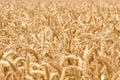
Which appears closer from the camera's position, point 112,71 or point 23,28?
point 112,71

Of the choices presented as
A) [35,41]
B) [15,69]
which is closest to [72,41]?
[35,41]

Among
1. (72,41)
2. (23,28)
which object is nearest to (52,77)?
(72,41)

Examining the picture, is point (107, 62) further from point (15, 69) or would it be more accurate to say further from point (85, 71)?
point (15, 69)

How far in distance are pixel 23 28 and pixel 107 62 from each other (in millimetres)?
3373

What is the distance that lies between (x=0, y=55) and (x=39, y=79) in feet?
1.35

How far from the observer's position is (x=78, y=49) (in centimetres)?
394

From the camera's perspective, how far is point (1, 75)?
2.94m

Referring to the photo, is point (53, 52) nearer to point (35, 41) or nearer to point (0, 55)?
point (0, 55)

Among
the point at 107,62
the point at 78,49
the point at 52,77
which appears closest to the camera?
the point at 52,77

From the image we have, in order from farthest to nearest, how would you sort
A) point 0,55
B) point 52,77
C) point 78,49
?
point 78,49 < point 0,55 < point 52,77

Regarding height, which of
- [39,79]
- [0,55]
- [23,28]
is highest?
[23,28]

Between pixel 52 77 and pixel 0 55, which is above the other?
pixel 0 55

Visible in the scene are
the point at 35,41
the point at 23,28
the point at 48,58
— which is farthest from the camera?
the point at 23,28

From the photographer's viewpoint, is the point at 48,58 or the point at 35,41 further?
the point at 35,41
